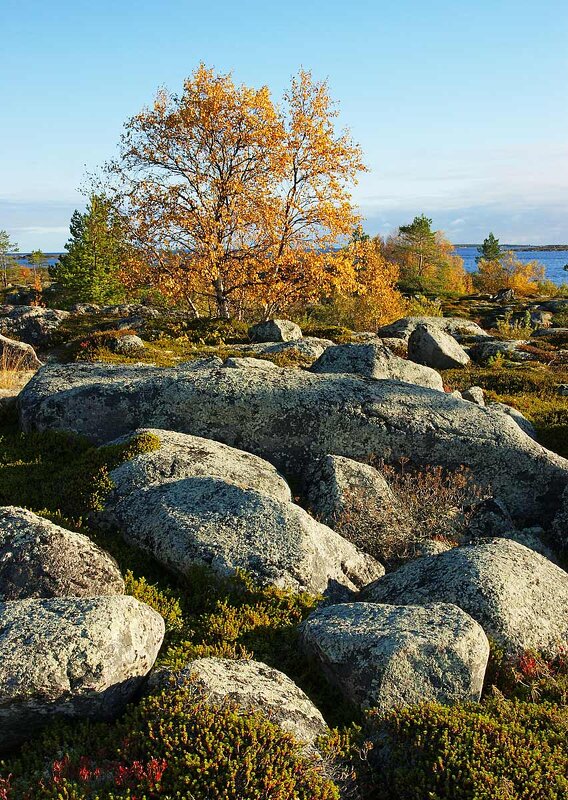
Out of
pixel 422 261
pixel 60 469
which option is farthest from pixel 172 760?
pixel 422 261

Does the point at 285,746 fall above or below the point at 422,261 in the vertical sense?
below

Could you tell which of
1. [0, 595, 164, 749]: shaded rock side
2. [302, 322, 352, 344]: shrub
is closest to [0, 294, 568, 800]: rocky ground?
[0, 595, 164, 749]: shaded rock side

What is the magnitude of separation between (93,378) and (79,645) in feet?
38.1

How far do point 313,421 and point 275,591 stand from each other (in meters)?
6.58

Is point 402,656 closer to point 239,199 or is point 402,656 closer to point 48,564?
point 48,564

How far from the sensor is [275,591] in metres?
9.49

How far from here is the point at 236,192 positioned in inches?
1487

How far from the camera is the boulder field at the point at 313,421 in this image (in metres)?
14.9

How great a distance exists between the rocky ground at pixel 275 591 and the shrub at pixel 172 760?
0.03 m

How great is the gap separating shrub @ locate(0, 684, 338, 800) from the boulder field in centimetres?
863

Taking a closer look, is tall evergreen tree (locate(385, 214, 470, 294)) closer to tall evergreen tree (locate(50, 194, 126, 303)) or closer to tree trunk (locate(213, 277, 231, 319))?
tall evergreen tree (locate(50, 194, 126, 303))

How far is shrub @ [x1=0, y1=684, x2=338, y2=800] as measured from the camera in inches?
228

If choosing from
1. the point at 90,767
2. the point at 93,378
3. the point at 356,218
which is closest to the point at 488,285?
the point at 356,218

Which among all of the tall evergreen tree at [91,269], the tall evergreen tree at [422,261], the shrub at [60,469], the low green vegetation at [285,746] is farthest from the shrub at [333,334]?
the tall evergreen tree at [422,261]
